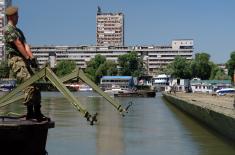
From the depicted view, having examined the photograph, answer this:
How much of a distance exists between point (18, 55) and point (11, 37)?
0.35 metres

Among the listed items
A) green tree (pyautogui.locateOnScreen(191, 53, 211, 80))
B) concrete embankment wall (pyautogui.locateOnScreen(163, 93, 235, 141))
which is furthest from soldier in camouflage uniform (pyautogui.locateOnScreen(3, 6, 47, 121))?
green tree (pyautogui.locateOnScreen(191, 53, 211, 80))

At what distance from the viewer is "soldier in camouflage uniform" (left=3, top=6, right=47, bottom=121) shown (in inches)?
385

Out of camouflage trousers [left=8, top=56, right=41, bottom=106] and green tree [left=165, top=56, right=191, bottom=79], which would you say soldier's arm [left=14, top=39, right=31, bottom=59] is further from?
green tree [left=165, top=56, right=191, bottom=79]

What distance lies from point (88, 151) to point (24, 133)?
6063 millimetres

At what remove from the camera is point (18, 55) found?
9.90 metres

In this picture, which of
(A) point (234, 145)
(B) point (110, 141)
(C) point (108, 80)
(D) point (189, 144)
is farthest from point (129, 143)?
(C) point (108, 80)

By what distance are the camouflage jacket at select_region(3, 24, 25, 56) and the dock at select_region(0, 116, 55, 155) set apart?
4.14ft

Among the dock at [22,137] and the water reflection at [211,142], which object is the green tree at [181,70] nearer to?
the water reflection at [211,142]

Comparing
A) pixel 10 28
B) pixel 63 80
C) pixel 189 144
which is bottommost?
pixel 189 144

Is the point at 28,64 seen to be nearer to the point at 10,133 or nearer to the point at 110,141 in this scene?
the point at 10,133

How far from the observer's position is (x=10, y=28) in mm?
9781

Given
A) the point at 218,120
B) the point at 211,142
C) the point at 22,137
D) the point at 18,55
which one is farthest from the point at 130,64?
the point at 22,137

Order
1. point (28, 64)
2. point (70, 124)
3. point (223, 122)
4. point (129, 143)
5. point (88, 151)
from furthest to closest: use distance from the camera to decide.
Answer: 1. point (70, 124)
2. point (223, 122)
3. point (129, 143)
4. point (88, 151)
5. point (28, 64)

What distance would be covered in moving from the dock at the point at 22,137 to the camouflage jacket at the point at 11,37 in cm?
126
